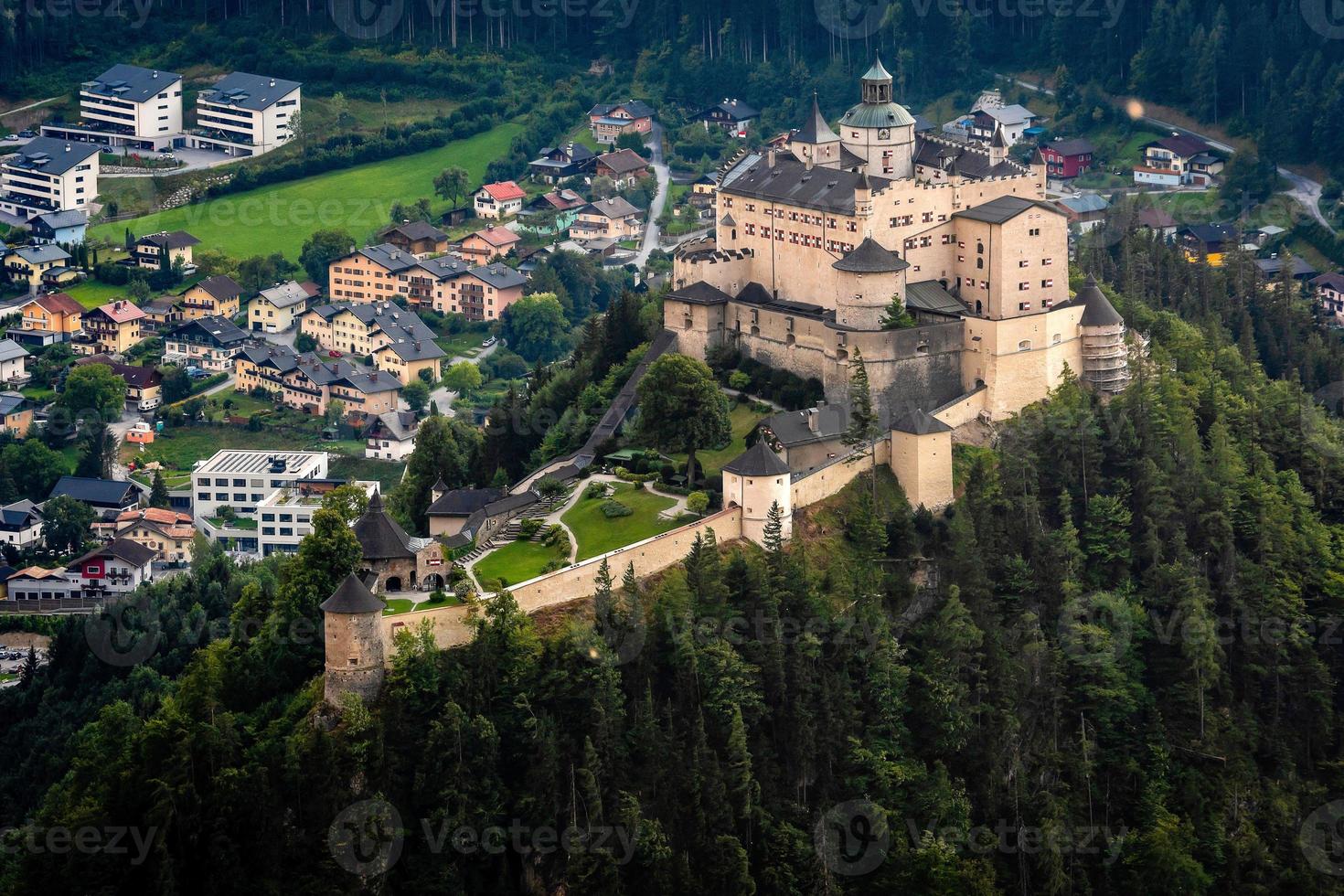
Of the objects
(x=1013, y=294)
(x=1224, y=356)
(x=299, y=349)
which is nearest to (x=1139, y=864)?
(x=1013, y=294)

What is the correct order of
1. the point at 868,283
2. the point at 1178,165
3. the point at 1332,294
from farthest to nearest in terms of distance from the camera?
the point at 1178,165 → the point at 1332,294 → the point at 868,283

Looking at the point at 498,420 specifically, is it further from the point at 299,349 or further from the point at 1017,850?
the point at 299,349

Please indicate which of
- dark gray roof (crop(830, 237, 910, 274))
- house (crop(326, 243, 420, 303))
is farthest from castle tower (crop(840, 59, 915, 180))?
house (crop(326, 243, 420, 303))

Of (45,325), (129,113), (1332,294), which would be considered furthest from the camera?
(129,113)

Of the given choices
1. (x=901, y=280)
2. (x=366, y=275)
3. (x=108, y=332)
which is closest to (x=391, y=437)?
(x=366, y=275)

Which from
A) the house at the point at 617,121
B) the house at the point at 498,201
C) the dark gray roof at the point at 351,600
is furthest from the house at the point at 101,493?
the house at the point at 617,121

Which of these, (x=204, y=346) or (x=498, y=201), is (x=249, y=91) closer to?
(x=498, y=201)

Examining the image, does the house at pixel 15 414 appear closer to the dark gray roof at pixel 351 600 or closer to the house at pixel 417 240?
the house at pixel 417 240
